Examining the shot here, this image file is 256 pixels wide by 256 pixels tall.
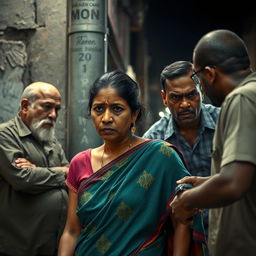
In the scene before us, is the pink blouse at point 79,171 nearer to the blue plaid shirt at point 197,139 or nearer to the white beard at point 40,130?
Result: the blue plaid shirt at point 197,139

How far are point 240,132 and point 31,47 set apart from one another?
3.37 m

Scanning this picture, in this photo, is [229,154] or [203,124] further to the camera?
[203,124]

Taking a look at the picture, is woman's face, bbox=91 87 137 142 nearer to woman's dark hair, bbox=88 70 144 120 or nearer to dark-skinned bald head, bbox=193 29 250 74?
woman's dark hair, bbox=88 70 144 120

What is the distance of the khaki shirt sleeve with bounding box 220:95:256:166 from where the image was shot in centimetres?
207

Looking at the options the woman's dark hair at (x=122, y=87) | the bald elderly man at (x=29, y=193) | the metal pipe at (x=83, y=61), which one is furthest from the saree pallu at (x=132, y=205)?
the metal pipe at (x=83, y=61)

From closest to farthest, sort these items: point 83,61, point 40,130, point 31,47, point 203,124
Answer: point 203,124 < point 40,130 < point 83,61 < point 31,47

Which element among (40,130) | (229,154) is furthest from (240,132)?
(40,130)

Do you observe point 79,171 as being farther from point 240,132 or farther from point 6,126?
point 240,132

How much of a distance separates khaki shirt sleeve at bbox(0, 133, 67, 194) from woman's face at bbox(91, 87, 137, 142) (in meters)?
0.96

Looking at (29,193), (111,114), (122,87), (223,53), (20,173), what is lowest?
(29,193)

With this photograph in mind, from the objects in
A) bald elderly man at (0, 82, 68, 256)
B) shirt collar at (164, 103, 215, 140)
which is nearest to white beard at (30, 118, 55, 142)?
bald elderly man at (0, 82, 68, 256)

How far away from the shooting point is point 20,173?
3.73 metres

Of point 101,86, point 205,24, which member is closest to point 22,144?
point 101,86

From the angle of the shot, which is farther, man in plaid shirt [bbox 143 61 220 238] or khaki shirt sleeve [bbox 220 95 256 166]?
man in plaid shirt [bbox 143 61 220 238]
